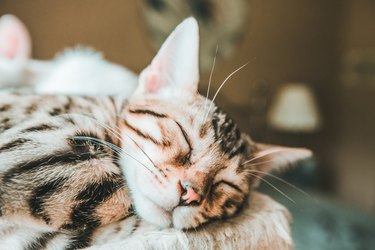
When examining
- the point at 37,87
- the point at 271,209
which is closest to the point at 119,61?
the point at 37,87

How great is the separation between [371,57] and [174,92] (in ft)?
10.6

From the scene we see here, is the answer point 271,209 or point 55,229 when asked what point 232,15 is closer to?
point 271,209

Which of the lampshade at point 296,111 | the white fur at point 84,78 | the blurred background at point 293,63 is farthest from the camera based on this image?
the lampshade at point 296,111

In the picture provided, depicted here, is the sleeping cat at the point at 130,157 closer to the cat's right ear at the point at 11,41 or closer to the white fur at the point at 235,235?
the white fur at the point at 235,235

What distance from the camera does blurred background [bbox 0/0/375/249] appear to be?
207 centimetres

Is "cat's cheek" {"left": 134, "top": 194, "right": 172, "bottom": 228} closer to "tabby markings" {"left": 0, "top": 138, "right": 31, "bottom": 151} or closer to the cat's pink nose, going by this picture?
the cat's pink nose

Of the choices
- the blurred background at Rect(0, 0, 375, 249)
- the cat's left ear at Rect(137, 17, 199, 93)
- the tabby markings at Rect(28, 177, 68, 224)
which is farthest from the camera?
the blurred background at Rect(0, 0, 375, 249)

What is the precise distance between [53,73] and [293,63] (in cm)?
266

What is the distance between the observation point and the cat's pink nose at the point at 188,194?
586 millimetres

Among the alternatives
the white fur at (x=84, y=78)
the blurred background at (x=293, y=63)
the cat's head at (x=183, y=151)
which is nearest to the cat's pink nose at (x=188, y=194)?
the cat's head at (x=183, y=151)

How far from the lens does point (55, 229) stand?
0.53 meters

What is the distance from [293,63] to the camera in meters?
3.42

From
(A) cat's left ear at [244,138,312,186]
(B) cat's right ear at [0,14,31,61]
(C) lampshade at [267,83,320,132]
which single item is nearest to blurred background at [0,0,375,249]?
(C) lampshade at [267,83,320,132]

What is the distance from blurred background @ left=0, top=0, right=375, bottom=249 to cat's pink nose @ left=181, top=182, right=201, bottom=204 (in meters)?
1.16
